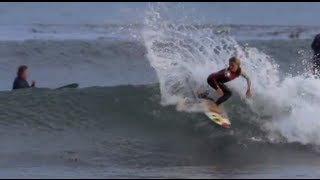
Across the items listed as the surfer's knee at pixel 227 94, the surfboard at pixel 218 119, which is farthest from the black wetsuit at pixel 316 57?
the surfboard at pixel 218 119

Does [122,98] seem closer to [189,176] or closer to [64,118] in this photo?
[64,118]

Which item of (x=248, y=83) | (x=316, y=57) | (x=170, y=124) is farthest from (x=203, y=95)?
(x=316, y=57)

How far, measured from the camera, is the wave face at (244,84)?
714 inches

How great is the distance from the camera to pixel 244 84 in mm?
19297

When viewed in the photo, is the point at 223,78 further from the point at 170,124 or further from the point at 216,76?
the point at 170,124

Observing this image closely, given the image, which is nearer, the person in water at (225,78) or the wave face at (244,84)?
the person in water at (225,78)

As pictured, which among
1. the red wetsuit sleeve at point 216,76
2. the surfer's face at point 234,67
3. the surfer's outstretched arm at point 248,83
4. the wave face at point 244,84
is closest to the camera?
the surfer's outstretched arm at point 248,83

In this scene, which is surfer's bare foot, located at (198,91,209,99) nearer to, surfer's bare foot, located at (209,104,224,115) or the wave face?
surfer's bare foot, located at (209,104,224,115)

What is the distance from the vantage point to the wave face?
1814 centimetres

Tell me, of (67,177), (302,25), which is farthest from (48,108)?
(302,25)

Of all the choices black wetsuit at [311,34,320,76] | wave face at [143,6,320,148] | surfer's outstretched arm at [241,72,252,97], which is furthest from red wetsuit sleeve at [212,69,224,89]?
black wetsuit at [311,34,320,76]

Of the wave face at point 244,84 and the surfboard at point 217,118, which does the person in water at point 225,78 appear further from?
the wave face at point 244,84

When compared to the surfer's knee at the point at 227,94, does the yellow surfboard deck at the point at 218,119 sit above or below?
below

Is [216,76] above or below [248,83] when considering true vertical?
above
